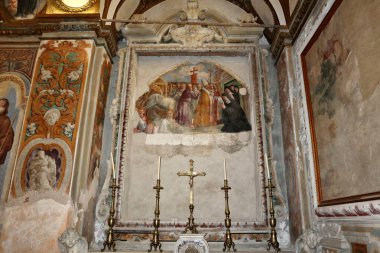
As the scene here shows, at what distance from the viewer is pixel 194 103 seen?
5281mm

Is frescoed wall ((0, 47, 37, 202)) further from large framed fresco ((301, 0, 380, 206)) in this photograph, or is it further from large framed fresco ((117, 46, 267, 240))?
large framed fresco ((301, 0, 380, 206))

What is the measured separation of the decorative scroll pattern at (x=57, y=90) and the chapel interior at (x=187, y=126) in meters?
0.02

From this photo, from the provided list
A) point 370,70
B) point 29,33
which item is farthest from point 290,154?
point 29,33

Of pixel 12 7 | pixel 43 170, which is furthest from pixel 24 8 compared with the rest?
pixel 43 170

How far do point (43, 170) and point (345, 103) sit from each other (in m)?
3.52

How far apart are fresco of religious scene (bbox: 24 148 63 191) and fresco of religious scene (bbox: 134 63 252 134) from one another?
1.35 m

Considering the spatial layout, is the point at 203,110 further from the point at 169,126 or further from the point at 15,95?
the point at 15,95

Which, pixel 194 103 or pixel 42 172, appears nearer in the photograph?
pixel 42 172

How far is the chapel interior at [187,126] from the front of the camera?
342cm

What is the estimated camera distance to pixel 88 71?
458 cm

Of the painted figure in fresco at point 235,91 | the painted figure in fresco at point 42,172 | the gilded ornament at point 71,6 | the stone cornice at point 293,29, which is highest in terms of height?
the gilded ornament at point 71,6

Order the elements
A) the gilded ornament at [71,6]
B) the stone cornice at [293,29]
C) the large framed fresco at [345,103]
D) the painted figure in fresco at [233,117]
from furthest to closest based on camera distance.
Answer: the painted figure in fresco at [233,117], the gilded ornament at [71,6], the stone cornice at [293,29], the large framed fresco at [345,103]

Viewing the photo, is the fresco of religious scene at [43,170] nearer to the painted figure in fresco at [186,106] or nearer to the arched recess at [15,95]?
the arched recess at [15,95]

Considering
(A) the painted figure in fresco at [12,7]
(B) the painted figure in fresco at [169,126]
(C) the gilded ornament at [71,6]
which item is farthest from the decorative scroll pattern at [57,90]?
(B) the painted figure in fresco at [169,126]
